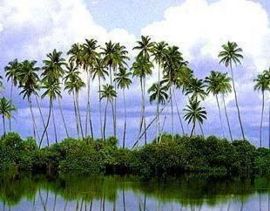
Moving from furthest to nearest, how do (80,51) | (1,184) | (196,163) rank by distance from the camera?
(80,51), (196,163), (1,184)

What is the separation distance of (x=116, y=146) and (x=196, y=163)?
55.8 feet

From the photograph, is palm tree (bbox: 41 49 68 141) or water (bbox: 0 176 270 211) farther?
palm tree (bbox: 41 49 68 141)

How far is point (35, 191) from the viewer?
6644 centimetres

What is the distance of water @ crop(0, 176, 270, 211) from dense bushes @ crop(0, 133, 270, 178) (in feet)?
55.5

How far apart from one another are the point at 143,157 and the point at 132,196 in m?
35.4

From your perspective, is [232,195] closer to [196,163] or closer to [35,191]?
[35,191]

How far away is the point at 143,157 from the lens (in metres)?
95.7

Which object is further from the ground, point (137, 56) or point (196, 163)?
point (137, 56)

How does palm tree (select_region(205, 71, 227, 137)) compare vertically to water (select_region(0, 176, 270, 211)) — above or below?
above

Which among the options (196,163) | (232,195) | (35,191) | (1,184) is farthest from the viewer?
(196,163)

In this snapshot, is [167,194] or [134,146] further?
[134,146]

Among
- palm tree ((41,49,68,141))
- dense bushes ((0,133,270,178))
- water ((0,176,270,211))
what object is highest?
palm tree ((41,49,68,141))

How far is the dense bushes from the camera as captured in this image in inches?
3738

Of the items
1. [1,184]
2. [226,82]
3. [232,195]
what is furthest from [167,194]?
[226,82]
